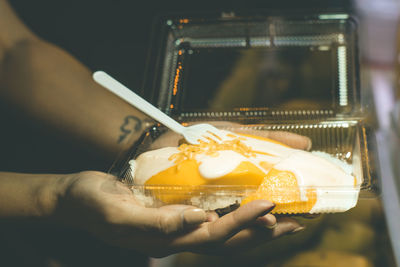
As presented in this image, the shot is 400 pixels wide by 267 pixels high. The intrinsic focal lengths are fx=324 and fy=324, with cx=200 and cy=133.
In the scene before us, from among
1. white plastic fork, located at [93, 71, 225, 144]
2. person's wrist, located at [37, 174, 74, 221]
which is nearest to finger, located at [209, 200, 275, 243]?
white plastic fork, located at [93, 71, 225, 144]

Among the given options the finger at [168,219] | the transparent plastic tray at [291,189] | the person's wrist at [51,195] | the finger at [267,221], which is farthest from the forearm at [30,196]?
the finger at [267,221]

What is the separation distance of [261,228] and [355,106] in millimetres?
770

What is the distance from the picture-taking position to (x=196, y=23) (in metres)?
1.81

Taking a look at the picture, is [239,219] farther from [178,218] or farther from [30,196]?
[30,196]

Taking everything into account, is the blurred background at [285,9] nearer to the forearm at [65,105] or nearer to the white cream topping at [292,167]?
the forearm at [65,105]

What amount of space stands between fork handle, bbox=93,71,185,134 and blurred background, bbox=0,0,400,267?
28.7 inches

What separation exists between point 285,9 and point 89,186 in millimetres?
1707

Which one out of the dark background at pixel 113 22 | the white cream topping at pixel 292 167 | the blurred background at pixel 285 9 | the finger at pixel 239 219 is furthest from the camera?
the dark background at pixel 113 22

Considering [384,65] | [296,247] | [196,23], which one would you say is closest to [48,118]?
[196,23]

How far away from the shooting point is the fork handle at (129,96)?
1.24 metres

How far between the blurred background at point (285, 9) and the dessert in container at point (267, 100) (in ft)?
0.48

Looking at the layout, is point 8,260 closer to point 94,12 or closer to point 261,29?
point 94,12

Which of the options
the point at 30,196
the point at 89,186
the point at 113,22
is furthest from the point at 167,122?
the point at 113,22

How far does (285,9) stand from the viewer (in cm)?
214
